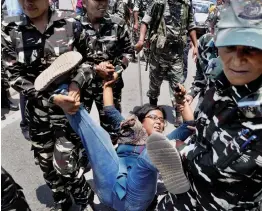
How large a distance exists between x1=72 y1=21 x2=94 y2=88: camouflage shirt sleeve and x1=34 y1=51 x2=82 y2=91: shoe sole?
18 centimetres

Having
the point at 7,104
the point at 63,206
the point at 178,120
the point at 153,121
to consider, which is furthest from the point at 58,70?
the point at 7,104

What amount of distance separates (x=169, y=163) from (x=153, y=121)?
1.10 m

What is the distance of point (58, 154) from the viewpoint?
8.11 ft

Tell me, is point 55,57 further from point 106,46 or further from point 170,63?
point 170,63

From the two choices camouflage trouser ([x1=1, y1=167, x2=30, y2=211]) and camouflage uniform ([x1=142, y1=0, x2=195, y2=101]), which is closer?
camouflage trouser ([x1=1, y1=167, x2=30, y2=211])

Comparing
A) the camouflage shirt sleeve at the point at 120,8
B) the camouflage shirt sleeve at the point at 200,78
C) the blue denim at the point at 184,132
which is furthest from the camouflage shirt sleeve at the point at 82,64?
the camouflage shirt sleeve at the point at 120,8

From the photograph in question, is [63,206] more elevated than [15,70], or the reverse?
[15,70]

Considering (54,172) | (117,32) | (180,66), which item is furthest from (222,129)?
(180,66)

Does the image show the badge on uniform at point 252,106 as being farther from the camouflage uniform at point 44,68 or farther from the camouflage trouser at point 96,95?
the camouflage trouser at point 96,95

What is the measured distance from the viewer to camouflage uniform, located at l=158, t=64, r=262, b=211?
4.40 ft

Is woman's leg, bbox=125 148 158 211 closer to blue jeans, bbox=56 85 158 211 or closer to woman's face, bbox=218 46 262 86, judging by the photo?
blue jeans, bbox=56 85 158 211

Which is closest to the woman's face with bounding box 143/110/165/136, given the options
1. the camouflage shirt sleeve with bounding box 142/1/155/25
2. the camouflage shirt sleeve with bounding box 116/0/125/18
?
the camouflage shirt sleeve with bounding box 142/1/155/25

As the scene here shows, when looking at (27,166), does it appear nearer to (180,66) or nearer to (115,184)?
(115,184)

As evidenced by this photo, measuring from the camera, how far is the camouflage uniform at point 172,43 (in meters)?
4.20
